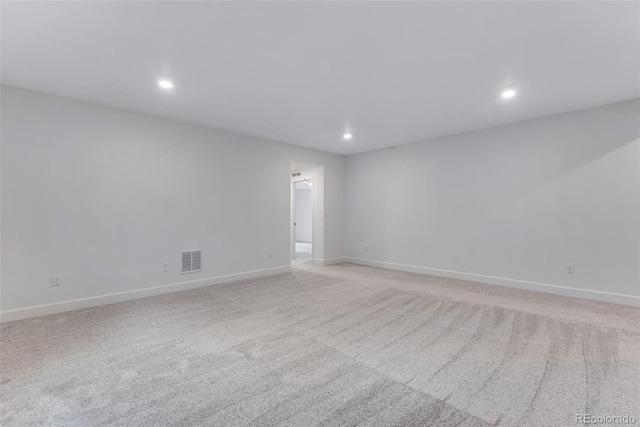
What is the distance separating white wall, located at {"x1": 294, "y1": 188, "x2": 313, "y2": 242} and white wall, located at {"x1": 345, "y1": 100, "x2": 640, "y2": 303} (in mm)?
5743

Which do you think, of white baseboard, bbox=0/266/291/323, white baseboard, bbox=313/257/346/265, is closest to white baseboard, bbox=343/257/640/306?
white baseboard, bbox=313/257/346/265

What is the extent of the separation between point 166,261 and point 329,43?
356cm

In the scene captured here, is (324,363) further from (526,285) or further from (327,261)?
(327,261)

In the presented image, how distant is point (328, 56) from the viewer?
2.47 meters

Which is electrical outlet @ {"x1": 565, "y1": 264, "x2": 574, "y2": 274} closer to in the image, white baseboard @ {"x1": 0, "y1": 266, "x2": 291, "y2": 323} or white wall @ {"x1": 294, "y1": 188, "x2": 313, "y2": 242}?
white baseboard @ {"x1": 0, "y1": 266, "x2": 291, "y2": 323}

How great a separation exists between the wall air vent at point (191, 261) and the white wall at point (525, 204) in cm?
351

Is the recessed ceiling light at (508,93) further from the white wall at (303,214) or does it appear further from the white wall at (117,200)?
the white wall at (303,214)

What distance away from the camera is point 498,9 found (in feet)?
6.28

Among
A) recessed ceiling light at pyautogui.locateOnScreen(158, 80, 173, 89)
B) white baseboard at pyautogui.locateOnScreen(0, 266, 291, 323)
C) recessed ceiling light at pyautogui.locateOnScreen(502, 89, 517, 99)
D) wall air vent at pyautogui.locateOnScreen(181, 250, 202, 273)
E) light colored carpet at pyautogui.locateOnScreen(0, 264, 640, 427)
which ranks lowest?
light colored carpet at pyautogui.locateOnScreen(0, 264, 640, 427)

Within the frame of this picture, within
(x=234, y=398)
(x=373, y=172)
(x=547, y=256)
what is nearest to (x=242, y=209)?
(x=373, y=172)

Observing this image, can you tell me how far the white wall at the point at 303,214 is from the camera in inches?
456

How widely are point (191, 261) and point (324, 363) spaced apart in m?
2.96

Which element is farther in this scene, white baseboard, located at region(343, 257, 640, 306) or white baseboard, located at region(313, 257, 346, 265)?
white baseboard, located at region(313, 257, 346, 265)

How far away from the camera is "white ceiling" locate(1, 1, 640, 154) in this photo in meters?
1.95
